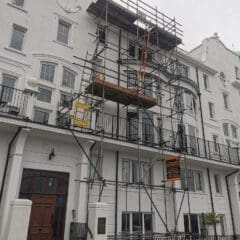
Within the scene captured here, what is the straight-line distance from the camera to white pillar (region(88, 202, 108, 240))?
10547 mm

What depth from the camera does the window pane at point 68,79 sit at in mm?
14709

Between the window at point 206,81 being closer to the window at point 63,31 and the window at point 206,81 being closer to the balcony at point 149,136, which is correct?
the balcony at point 149,136

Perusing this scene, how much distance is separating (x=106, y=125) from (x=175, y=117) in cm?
585

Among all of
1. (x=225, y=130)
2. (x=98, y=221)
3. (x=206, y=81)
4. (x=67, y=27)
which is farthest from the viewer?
(x=206, y=81)

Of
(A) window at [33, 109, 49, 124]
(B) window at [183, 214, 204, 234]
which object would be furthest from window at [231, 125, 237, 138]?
(A) window at [33, 109, 49, 124]

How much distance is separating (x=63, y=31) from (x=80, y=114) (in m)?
5.43

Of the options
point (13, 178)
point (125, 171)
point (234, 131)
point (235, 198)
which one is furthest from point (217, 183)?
point (13, 178)

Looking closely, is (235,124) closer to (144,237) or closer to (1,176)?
(144,237)

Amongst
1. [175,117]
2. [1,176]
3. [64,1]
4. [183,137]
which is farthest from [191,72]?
[1,176]

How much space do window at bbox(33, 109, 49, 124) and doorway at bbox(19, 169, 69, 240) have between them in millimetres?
2600

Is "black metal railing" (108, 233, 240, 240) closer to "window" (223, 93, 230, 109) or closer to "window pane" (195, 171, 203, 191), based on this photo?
"window pane" (195, 171, 203, 191)

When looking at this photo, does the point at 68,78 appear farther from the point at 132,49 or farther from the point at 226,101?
the point at 226,101

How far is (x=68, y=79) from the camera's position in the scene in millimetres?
14883

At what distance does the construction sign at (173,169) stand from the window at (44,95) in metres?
7.27
